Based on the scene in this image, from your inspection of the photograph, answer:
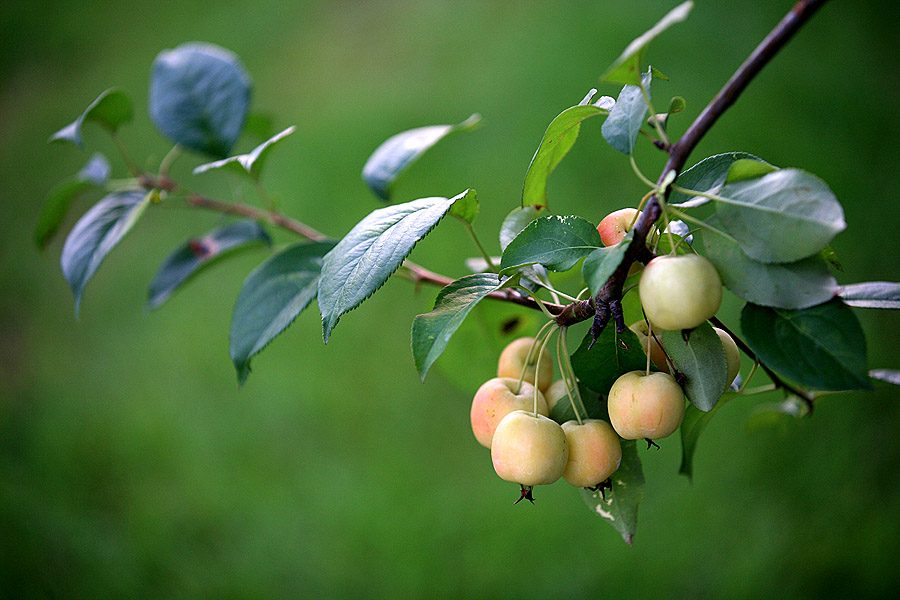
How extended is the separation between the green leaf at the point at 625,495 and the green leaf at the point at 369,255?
176 millimetres

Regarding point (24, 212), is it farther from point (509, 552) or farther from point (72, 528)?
point (509, 552)

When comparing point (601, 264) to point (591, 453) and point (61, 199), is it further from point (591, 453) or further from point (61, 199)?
point (61, 199)

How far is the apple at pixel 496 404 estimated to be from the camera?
1.11 feet

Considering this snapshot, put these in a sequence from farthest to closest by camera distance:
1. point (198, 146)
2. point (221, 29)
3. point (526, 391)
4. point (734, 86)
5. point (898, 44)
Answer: point (221, 29) < point (898, 44) < point (198, 146) < point (526, 391) < point (734, 86)

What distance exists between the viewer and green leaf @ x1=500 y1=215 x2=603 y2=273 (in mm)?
286

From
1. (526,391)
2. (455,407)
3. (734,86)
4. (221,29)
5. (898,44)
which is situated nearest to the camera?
(734,86)

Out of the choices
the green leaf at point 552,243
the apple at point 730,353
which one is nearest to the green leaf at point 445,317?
the green leaf at point 552,243

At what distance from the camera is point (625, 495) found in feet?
1.14

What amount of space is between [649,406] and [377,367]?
915 millimetres

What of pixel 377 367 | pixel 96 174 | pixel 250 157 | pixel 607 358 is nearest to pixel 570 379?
pixel 607 358

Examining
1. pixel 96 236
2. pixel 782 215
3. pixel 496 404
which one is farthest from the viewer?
pixel 96 236

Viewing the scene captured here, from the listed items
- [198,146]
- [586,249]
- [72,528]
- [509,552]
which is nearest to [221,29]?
[198,146]

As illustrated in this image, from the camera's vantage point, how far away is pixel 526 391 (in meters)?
0.36

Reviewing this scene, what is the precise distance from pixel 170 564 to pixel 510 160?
3.36 ft
